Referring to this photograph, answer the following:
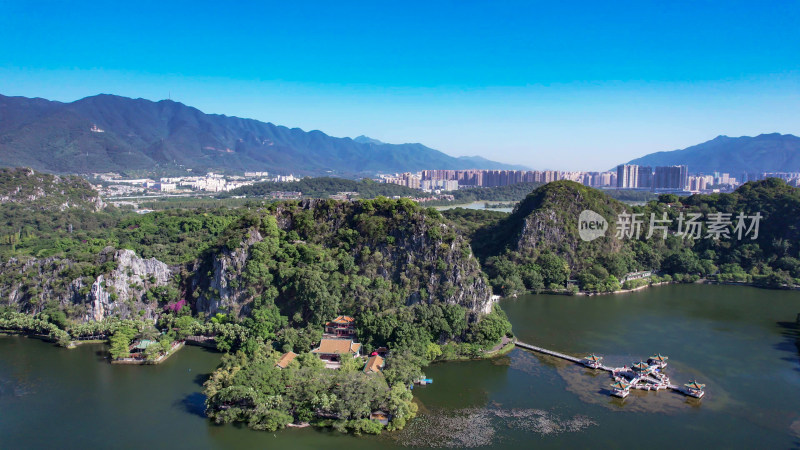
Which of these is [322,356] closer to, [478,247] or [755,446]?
[755,446]

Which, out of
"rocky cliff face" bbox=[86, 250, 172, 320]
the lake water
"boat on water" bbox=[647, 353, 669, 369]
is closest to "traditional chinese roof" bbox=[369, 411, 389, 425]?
the lake water

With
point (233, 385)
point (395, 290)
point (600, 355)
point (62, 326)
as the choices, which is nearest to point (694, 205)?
point (600, 355)

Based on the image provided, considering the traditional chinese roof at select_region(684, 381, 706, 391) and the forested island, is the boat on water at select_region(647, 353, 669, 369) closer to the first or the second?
the traditional chinese roof at select_region(684, 381, 706, 391)

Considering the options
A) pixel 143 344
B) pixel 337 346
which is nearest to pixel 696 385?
pixel 337 346

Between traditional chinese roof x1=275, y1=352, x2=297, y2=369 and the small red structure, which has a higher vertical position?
the small red structure

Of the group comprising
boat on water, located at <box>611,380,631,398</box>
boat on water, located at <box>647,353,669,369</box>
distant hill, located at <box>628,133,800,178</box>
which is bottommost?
boat on water, located at <box>611,380,631,398</box>

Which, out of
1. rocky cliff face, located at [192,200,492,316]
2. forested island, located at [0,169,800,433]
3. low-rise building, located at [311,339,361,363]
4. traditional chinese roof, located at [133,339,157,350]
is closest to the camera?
forested island, located at [0,169,800,433]
